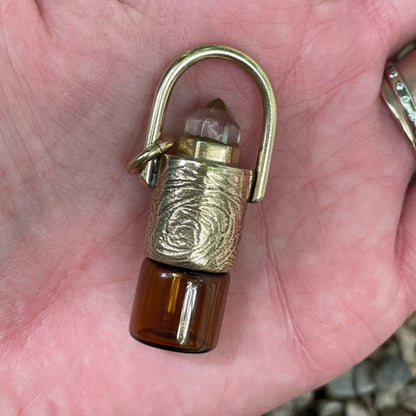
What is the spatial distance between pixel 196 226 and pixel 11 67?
0.52 meters

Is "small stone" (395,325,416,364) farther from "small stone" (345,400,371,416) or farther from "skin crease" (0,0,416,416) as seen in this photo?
"skin crease" (0,0,416,416)

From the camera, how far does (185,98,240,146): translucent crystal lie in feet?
3.99

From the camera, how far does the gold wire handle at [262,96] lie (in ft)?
4.10

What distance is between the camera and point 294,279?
55.4 inches

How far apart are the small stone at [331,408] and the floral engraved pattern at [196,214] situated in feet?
2.66

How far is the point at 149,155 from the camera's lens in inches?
47.6

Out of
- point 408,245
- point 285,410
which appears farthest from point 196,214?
point 285,410

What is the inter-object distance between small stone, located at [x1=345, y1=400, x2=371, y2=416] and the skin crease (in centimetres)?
37

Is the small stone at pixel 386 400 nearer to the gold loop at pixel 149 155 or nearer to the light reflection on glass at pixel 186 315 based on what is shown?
the light reflection on glass at pixel 186 315

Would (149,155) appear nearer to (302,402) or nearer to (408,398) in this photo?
(302,402)

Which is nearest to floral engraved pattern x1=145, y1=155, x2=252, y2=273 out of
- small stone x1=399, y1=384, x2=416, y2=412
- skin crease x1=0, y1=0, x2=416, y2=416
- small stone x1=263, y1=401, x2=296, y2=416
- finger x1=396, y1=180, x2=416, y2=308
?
skin crease x1=0, y1=0, x2=416, y2=416

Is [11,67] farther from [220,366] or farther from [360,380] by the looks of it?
[360,380]

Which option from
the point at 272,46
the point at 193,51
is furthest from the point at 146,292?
the point at 272,46

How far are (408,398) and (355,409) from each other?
0.17 m
